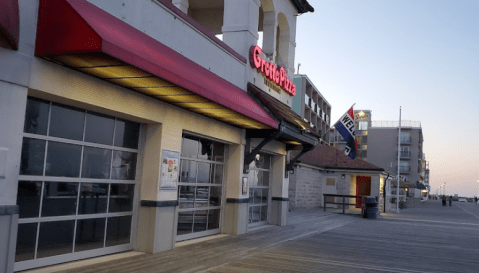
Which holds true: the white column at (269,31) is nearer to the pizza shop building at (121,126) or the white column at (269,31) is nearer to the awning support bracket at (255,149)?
the pizza shop building at (121,126)

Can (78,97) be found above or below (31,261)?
above

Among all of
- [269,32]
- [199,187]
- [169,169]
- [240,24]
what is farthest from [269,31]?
[169,169]

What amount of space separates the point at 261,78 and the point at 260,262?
6934 millimetres

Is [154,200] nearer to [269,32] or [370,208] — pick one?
[269,32]

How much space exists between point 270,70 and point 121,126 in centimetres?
708

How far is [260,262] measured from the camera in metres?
9.20

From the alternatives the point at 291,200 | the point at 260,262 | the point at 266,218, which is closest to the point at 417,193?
the point at 291,200

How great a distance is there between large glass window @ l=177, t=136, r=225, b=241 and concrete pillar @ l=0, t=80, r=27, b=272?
503cm

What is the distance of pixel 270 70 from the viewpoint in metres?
14.9

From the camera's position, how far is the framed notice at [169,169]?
9500mm

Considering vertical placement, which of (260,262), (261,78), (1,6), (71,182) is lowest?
(260,262)

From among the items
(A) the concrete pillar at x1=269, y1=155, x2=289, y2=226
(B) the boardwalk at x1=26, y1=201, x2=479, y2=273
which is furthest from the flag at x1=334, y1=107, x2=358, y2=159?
(B) the boardwalk at x1=26, y1=201, x2=479, y2=273

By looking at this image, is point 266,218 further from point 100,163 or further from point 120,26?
point 120,26

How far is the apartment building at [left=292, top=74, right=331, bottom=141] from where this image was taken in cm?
5234
